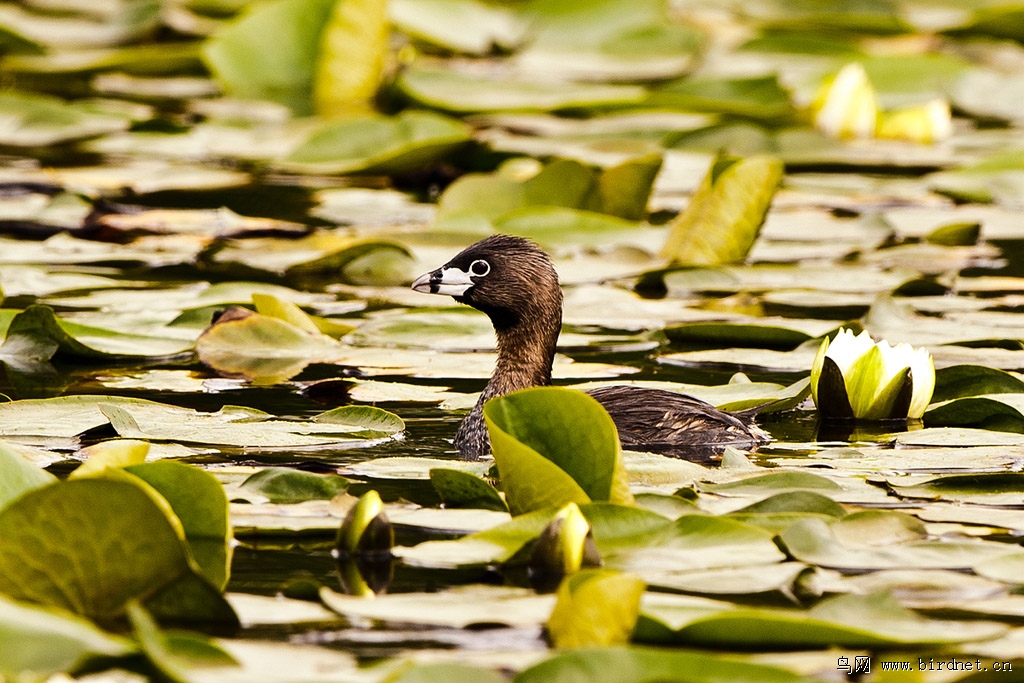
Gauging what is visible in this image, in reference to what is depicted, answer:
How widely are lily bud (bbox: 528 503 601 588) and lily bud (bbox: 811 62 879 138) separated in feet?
25.9

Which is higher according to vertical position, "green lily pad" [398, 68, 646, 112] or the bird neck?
"green lily pad" [398, 68, 646, 112]

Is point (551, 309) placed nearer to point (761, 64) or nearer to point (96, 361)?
point (96, 361)

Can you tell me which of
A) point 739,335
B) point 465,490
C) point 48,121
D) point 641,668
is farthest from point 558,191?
point 641,668

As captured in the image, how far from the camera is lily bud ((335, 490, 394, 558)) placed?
→ 4.04 meters

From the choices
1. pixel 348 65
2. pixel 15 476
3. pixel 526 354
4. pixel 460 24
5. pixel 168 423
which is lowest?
pixel 168 423

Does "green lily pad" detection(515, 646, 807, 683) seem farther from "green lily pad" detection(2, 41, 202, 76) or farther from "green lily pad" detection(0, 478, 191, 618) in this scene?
"green lily pad" detection(2, 41, 202, 76)

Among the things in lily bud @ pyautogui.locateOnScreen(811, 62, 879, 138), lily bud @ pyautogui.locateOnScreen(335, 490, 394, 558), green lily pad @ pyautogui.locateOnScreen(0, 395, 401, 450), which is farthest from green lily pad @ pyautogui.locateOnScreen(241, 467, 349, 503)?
lily bud @ pyautogui.locateOnScreen(811, 62, 879, 138)

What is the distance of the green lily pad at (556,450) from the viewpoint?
425 cm

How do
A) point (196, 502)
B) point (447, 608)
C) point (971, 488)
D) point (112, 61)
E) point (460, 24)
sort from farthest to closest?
1. point (460, 24)
2. point (112, 61)
3. point (971, 488)
4. point (196, 502)
5. point (447, 608)

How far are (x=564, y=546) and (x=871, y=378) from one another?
2.20 m

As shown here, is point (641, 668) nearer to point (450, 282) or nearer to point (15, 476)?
point (15, 476)

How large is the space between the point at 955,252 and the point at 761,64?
5672mm

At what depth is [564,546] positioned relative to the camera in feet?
12.9

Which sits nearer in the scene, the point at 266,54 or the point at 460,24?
the point at 266,54
